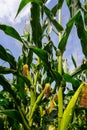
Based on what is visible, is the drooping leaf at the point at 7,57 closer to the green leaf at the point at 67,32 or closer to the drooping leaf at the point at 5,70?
the drooping leaf at the point at 5,70

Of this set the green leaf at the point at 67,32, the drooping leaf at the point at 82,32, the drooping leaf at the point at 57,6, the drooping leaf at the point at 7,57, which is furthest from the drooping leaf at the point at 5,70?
the drooping leaf at the point at 57,6

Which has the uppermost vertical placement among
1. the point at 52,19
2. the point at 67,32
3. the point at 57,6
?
the point at 57,6

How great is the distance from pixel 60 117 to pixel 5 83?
426 millimetres

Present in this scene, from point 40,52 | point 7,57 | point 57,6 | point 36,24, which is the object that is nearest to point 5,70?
point 7,57

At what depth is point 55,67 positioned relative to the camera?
2.27m

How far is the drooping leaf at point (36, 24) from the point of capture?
222 centimetres

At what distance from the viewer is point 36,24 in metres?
2.26

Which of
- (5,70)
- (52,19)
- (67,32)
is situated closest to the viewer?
(67,32)

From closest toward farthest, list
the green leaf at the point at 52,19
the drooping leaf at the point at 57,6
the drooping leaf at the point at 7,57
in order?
the drooping leaf at the point at 7,57 < the green leaf at the point at 52,19 < the drooping leaf at the point at 57,6

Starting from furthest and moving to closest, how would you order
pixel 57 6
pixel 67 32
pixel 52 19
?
1. pixel 57 6
2. pixel 52 19
3. pixel 67 32

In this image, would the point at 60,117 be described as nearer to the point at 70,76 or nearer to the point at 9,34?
the point at 70,76

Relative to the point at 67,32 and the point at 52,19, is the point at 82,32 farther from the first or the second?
the point at 52,19

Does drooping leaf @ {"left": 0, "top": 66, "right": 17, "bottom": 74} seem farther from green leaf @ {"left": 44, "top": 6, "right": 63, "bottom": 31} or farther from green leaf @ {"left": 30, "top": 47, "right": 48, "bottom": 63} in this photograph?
green leaf @ {"left": 44, "top": 6, "right": 63, "bottom": 31}

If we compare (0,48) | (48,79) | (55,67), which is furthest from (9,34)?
(48,79)
